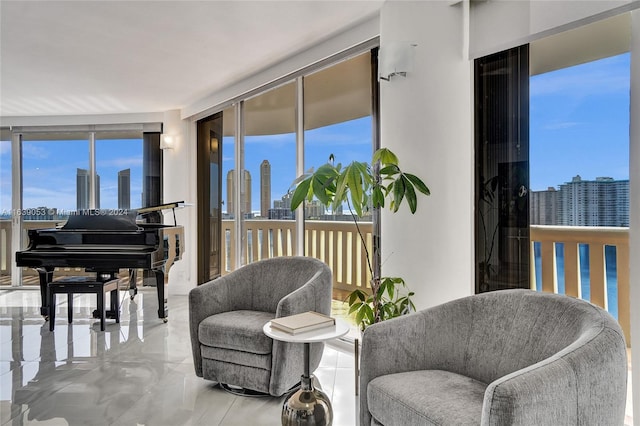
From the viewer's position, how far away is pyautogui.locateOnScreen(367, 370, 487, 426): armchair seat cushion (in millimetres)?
1492

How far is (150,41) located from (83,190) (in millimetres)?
3783

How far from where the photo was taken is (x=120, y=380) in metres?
2.94

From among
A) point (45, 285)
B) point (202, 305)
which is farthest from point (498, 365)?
point (45, 285)

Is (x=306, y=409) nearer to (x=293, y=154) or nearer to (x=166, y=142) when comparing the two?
(x=293, y=154)

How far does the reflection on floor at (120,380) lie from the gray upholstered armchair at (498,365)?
0.72 m

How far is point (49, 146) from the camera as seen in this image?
668 cm

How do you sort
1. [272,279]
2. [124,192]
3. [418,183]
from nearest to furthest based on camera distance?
[418,183] < [272,279] < [124,192]

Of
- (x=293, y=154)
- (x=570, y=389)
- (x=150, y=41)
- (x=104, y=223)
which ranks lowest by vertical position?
(x=570, y=389)

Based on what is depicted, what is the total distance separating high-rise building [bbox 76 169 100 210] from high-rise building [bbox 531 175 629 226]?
6062mm

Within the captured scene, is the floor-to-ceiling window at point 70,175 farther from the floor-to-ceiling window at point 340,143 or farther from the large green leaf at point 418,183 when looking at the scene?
the large green leaf at point 418,183

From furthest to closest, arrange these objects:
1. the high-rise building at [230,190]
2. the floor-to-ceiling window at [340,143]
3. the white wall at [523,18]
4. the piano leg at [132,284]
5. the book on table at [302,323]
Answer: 1. the piano leg at [132,284]
2. the high-rise building at [230,190]
3. the floor-to-ceiling window at [340,143]
4. the white wall at [523,18]
5. the book on table at [302,323]

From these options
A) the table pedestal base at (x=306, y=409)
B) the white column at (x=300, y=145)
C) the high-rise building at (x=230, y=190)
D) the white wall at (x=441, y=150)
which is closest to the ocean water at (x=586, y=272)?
the white wall at (x=441, y=150)

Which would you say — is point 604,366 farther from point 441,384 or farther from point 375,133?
point 375,133

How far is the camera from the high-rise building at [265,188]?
4.64 meters
